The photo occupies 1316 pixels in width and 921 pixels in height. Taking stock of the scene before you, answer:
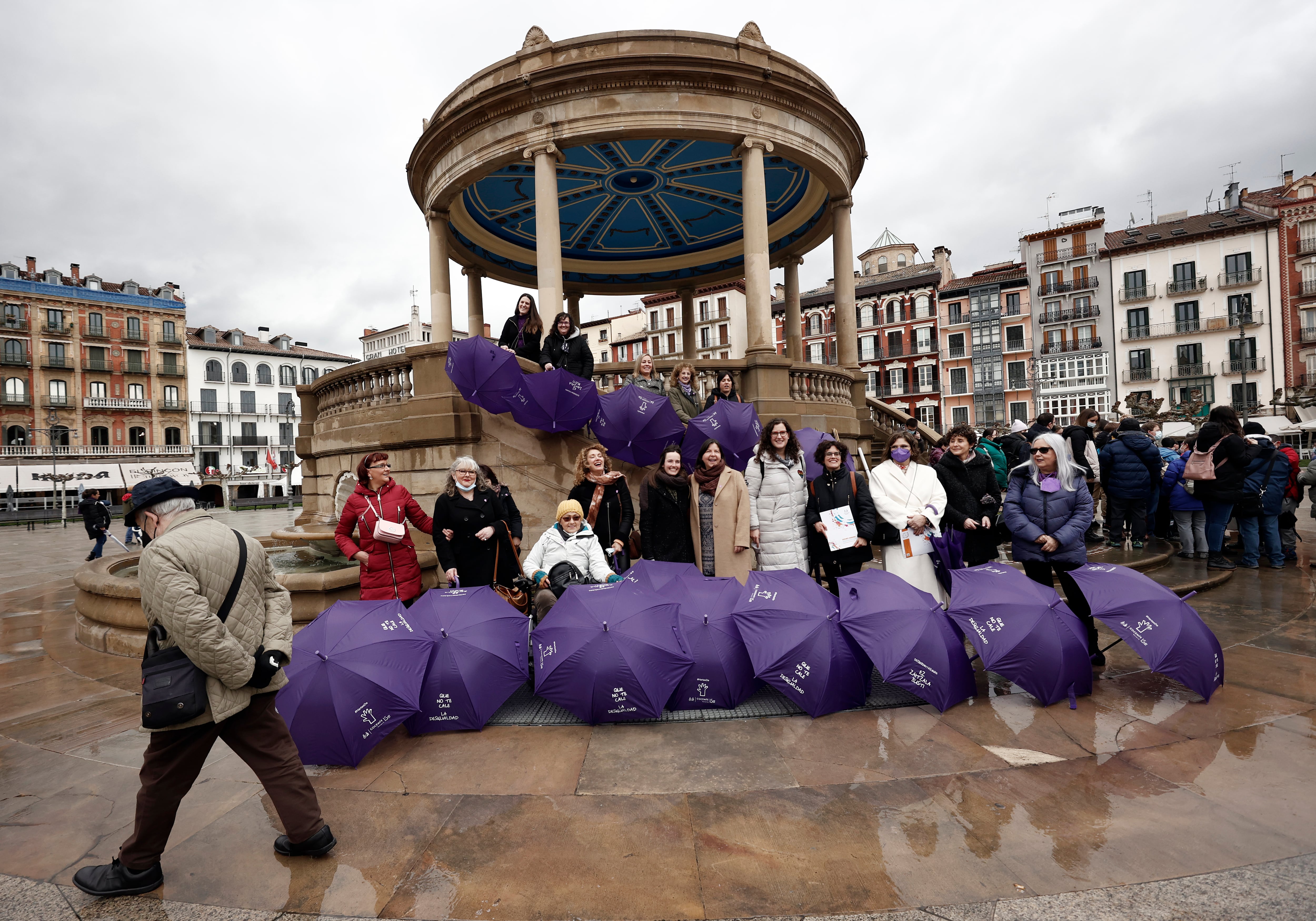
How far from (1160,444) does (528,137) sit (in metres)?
13.8

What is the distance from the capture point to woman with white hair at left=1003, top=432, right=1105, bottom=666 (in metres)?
4.99

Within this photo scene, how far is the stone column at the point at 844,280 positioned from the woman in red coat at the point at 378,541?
9.17 metres

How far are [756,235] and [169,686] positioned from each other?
9.88 m

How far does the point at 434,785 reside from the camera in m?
3.56

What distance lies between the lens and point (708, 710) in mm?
4500

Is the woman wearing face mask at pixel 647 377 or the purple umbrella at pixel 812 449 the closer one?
the purple umbrella at pixel 812 449

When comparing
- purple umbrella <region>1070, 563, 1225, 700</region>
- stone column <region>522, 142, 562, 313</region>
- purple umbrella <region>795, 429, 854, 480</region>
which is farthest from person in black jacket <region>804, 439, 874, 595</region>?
stone column <region>522, 142, 562, 313</region>

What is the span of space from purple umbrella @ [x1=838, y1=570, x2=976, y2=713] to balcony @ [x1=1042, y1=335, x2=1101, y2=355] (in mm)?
A: 54642

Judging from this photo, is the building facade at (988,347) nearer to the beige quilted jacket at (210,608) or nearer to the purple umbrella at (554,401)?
the purple umbrella at (554,401)

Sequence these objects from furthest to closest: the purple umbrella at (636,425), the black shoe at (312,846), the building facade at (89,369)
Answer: the building facade at (89,369) < the purple umbrella at (636,425) < the black shoe at (312,846)

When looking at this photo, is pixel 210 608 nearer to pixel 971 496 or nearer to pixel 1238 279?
pixel 971 496

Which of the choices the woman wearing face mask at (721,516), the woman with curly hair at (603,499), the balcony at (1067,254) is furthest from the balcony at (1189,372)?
the woman with curly hair at (603,499)

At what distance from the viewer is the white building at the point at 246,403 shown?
2413 inches

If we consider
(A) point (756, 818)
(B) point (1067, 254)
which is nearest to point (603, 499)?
(A) point (756, 818)
